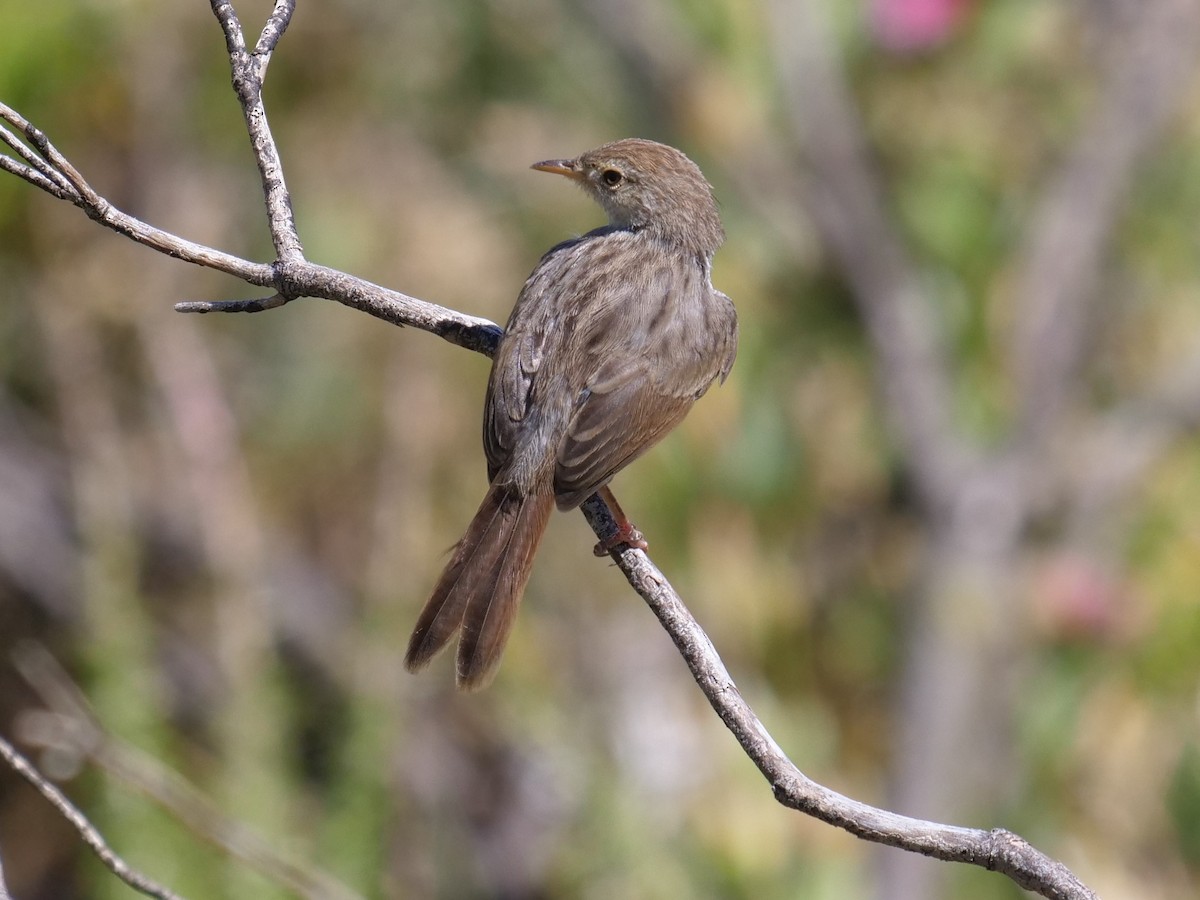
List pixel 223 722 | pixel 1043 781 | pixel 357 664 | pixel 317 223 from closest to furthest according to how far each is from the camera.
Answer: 1. pixel 223 722
2. pixel 357 664
3. pixel 1043 781
4. pixel 317 223

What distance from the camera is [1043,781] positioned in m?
6.26

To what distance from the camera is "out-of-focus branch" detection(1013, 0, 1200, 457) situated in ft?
22.4

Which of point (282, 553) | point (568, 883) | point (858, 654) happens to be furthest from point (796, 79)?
point (568, 883)

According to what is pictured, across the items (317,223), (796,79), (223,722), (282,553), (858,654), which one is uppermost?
(796,79)

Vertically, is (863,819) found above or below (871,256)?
below

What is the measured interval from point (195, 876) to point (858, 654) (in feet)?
10.1

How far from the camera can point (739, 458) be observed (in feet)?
21.4

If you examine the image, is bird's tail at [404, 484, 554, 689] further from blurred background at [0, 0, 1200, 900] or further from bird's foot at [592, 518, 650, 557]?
blurred background at [0, 0, 1200, 900]

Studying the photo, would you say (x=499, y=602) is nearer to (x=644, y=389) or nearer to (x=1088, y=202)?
(x=644, y=389)

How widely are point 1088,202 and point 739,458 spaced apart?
2004 millimetres

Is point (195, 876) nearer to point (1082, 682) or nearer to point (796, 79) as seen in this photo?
point (1082, 682)

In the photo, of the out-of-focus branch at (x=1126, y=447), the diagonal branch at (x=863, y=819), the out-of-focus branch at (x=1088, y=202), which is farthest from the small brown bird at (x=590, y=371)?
the out-of-focus branch at (x=1126, y=447)

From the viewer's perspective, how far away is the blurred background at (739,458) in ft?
20.1

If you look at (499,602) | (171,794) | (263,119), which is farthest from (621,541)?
(171,794)
